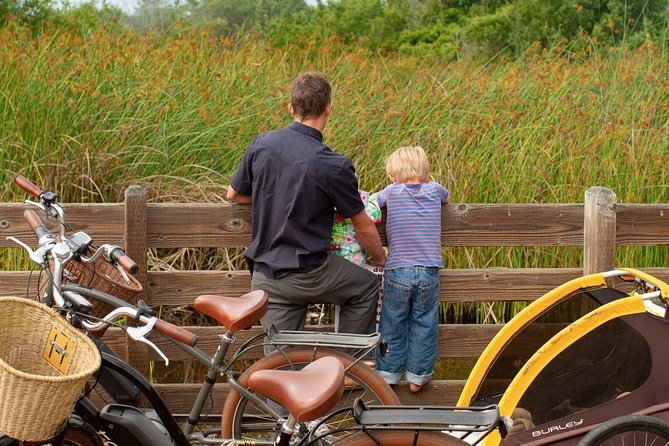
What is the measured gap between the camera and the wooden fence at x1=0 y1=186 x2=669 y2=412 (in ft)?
16.6

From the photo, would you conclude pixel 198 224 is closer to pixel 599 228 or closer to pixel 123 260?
pixel 123 260

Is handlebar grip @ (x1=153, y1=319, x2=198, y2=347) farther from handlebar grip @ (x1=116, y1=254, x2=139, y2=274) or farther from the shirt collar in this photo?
the shirt collar

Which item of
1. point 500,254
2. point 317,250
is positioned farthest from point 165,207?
point 500,254

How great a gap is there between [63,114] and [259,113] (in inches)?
54.2

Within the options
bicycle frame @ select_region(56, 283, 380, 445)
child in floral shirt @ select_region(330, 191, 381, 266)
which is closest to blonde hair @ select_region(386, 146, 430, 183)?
child in floral shirt @ select_region(330, 191, 381, 266)

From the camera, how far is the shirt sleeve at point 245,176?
465 cm

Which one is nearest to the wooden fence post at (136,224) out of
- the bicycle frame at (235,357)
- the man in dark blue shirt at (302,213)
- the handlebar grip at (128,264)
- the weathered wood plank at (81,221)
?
the weathered wood plank at (81,221)

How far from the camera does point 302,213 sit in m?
4.50

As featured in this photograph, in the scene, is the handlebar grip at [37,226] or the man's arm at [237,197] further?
the man's arm at [237,197]

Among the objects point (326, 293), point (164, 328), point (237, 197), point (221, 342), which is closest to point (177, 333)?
point (164, 328)

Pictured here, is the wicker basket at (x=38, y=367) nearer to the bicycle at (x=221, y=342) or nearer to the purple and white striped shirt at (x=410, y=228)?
the bicycle at (x=221, y=342)

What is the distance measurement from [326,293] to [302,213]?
42 centimetres

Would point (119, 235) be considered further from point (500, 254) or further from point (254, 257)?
point (500, 254)

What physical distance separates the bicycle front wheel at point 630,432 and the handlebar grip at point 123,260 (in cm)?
178
